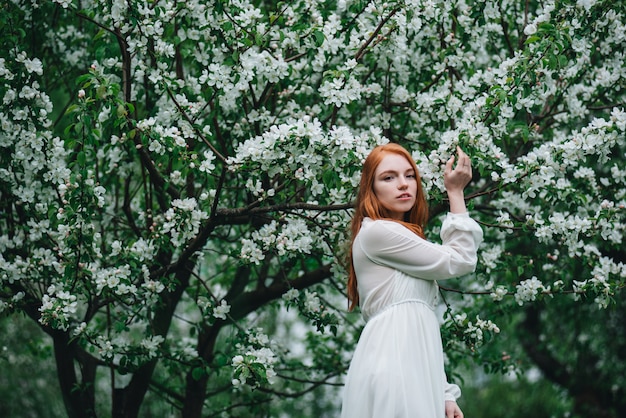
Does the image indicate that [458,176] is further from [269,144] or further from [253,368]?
[253,368]

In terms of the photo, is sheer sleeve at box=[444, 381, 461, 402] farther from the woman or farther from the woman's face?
the woman's face

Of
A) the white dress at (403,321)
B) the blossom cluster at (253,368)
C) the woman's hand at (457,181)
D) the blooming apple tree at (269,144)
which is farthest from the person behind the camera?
the blooming apple tree at (269,144)

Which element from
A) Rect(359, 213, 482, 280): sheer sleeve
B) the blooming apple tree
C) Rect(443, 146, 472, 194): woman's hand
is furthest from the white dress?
the blooming apple tree

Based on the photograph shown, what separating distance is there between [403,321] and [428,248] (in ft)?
1.00

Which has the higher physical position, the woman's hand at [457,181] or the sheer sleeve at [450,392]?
the woman's hand at [457,181]

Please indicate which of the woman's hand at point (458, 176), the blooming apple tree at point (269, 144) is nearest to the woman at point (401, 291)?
the woman's hand at point (458, 176)

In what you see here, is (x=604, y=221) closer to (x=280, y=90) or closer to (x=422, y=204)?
(x=422, y=204)

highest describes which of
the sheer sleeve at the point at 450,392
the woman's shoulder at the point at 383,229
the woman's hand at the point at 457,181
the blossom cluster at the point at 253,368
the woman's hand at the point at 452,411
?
the woman's hand at the point at 457,181

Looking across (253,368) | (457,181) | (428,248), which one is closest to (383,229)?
(428,248)

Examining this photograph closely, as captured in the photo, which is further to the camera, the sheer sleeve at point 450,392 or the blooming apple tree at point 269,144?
the blooming apple tree at point 269,144

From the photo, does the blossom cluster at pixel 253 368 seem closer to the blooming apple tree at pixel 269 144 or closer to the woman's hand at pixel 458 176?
the blooming apple tree at pixel 269 144

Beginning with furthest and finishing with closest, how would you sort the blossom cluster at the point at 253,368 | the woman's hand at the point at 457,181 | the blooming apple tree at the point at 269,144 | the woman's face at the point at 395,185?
the blooming apple tree at the point at 269,144
the blossom cluster at the point at 253,368
the woman's face at the point at 395,185
the woman's hand at the point at 457,181

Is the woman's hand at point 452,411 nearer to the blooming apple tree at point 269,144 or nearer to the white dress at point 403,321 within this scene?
the white dress at point 403,321

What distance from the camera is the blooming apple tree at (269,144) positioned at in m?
3.69
